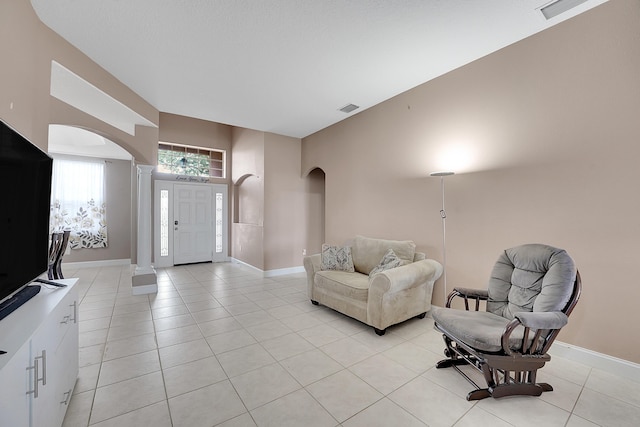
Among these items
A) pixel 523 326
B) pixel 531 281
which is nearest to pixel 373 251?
pixel 531 281

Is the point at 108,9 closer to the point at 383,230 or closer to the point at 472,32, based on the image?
the point at 472,32

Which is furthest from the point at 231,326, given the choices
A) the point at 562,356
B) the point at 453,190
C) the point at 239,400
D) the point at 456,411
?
the point at 562,356

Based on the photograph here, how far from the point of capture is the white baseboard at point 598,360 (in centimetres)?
208

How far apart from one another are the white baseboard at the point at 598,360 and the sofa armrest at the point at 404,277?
120 centimetres

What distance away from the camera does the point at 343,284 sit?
10.6 feet

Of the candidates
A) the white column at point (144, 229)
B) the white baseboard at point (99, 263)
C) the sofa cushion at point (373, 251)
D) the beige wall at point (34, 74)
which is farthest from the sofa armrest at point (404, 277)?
the white baseboard at point (99, 263)

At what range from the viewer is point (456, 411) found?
177 centimetres

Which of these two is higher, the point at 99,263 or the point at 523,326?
the point at 523,326

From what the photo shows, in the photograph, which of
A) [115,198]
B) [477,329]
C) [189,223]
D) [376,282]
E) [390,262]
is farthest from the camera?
A: [189,223]

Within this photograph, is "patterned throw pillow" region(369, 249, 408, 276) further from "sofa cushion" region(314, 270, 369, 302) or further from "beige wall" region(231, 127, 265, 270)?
"beige wall" region(231, 127, 265, 270)

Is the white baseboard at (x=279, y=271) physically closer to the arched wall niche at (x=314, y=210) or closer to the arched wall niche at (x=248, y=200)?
the arched wall niche at (x=314, y=210)

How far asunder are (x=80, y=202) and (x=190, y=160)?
257cm

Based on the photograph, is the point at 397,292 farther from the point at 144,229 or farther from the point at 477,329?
the point at 144,229

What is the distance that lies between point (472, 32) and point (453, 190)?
159 centimetres
